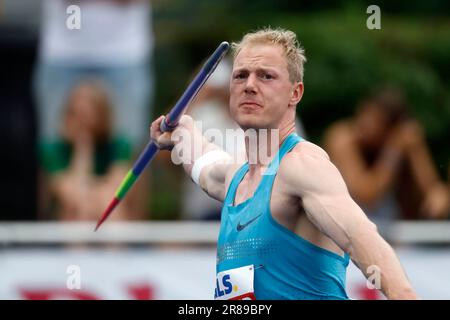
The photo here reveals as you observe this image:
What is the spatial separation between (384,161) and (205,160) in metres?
4.33

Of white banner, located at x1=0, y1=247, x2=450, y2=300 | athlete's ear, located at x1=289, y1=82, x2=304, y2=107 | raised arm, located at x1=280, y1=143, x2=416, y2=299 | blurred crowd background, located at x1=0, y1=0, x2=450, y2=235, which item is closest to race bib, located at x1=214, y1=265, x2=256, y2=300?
raised arm, located at x1=280, y1=143, x2=416, y2=299

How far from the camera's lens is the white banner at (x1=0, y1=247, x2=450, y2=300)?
9703 mm

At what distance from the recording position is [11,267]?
32.7 feet

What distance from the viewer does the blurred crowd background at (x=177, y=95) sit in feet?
35.8

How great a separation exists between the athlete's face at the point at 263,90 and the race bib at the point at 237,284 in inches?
26.9

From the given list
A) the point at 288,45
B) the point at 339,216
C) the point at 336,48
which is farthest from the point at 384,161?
the point at 339,216

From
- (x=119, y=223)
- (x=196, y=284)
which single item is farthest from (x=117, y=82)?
(x=196, y=284)

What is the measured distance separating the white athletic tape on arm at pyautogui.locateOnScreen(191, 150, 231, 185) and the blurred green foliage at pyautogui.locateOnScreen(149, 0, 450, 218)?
27.7 feet

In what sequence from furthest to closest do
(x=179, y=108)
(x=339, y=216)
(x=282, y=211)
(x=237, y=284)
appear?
(x=179, y=108) → (x=237, y=284) → (x=282, y=211) → (x=339, y=216)

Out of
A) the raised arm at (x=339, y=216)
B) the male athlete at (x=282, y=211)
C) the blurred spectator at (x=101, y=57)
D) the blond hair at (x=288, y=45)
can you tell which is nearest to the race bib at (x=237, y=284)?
the male athlete at (x=282, y=211)

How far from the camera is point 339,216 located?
17.6 ft

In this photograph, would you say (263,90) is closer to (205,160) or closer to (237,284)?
(237,284)

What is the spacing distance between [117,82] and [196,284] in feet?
7.52
